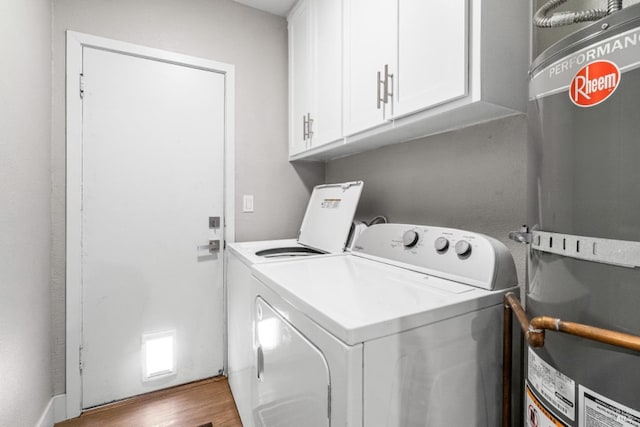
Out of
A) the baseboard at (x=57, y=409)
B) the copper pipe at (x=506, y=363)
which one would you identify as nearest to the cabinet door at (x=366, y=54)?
the copper pipe at (x=506, y=363)

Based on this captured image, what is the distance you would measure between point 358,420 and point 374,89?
1292 millimetres

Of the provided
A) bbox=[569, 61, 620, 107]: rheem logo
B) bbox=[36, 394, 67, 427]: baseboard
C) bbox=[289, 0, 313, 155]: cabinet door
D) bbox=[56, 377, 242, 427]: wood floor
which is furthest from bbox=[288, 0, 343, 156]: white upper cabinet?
bbox=[36, 394, 67, 427]: baseboard

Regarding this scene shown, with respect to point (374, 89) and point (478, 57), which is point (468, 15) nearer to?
point (478, 57)

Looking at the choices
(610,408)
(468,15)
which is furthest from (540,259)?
(468,15)

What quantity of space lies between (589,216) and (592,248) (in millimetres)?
56

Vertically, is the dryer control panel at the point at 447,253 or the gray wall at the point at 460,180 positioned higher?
the gray wall at the point at 460,180

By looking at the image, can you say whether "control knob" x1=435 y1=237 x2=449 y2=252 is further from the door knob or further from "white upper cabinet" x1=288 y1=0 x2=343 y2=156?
the door knob

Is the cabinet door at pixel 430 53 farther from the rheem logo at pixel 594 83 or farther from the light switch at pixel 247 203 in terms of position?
the light switch at pixel 247 203

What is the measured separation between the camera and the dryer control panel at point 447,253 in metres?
0.95

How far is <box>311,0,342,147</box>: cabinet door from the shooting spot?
5.46 feet

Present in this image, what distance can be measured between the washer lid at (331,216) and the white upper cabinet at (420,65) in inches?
11.9

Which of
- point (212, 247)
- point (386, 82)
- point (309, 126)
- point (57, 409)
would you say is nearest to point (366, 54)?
point (386, 82)

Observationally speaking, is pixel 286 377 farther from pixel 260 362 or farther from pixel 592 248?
pixel 592 248

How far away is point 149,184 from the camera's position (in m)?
1.97
